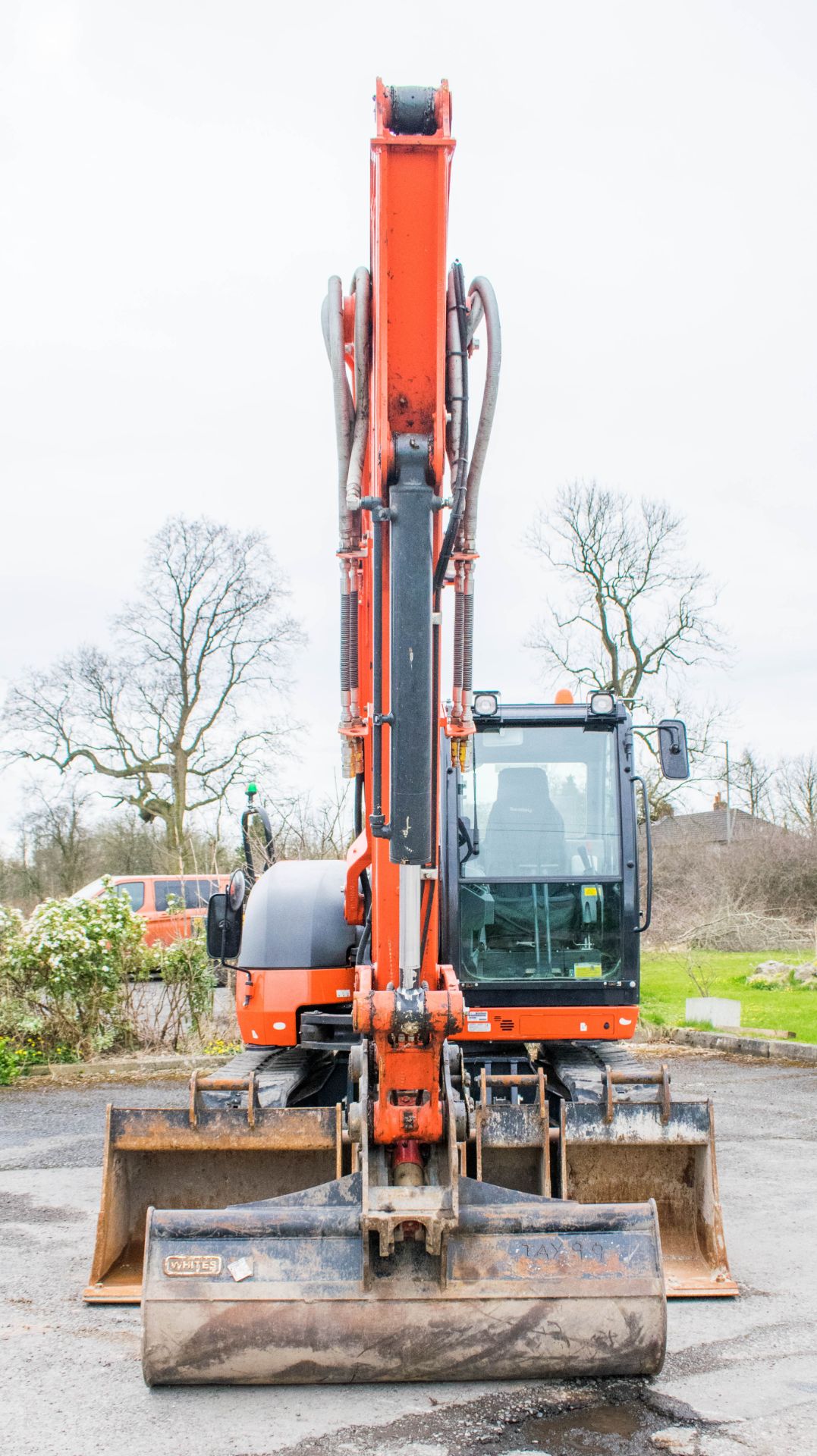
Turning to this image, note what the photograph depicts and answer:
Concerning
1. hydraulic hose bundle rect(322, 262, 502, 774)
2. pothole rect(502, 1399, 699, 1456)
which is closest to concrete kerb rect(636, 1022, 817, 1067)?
pothole rect(502, 1399, 699, 1456)

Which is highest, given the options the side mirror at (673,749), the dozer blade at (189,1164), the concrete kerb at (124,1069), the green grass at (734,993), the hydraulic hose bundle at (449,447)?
the hydraulic hose bundle at (449,447)

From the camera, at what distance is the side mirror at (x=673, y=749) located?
21.6 ft

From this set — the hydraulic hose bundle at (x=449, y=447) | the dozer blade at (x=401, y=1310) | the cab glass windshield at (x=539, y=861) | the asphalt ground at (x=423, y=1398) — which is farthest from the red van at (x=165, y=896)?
the dozer blade at (x=401, y=1310)

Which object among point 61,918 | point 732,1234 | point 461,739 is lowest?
point 732,1234

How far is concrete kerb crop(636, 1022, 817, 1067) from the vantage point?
12492mm

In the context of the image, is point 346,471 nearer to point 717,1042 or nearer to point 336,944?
point 336,944

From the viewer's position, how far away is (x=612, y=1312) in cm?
411

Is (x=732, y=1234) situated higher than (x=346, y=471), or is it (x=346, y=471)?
(x=346, y=471)

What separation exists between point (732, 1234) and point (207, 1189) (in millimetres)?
2676

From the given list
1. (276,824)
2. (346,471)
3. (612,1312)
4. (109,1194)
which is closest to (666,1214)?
(612,1312)

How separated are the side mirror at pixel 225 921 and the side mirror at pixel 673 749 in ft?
7.77

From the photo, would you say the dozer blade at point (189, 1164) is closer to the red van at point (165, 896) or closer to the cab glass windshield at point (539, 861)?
the cab glass windshield at point (539, 861)

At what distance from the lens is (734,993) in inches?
698

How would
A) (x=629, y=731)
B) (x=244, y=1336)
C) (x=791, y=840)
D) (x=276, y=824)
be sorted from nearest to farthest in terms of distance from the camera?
(x=244, y=1336) < (x=629, y=731) < (x=276, y=824) < (x=791, y=840)
